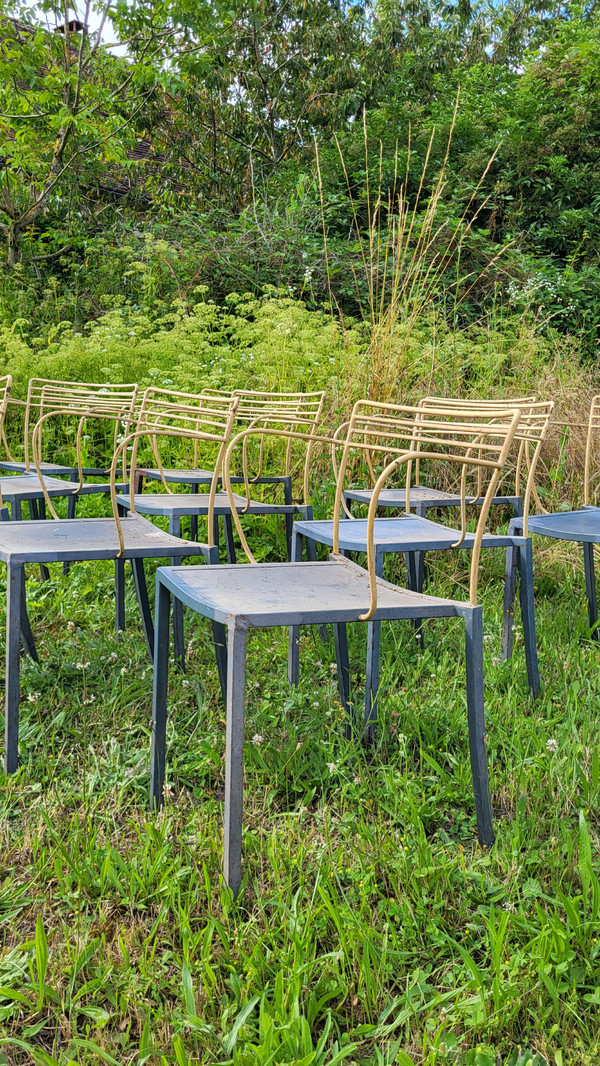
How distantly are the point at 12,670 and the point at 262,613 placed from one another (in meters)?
0.72

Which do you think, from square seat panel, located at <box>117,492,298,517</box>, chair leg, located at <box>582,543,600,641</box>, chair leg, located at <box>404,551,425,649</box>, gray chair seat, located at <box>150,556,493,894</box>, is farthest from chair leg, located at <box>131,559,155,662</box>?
chair leg, located at <box>582,543,600,641</box>

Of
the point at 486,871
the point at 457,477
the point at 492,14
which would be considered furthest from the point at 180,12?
the point at 492,14

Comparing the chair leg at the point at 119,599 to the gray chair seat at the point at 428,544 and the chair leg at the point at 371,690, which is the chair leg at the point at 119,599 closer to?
the gray chair seat at the point at 428,544

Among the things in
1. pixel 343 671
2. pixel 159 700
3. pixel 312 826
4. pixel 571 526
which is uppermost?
pixel 571 526

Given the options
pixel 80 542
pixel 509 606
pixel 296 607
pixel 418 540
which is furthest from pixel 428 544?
pixel 80 542

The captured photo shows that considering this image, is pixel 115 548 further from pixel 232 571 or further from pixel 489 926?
pixel 489 926

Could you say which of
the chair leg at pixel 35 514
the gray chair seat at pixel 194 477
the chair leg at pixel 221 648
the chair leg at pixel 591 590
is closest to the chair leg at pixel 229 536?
the gray chair seat at pixel 194 477

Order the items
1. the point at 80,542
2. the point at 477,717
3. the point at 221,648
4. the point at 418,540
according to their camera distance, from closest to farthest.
Answer: the point at 477,717
the point at 221,648
the point at 80,542
the point at 418,540

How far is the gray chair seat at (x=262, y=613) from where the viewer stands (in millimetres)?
1335

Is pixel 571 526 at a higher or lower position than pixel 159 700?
higher

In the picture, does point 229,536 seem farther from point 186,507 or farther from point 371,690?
point 371,690

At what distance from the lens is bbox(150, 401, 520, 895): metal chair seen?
134 centimetres

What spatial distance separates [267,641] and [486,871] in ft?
4.16

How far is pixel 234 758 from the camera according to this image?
1.33 meters
